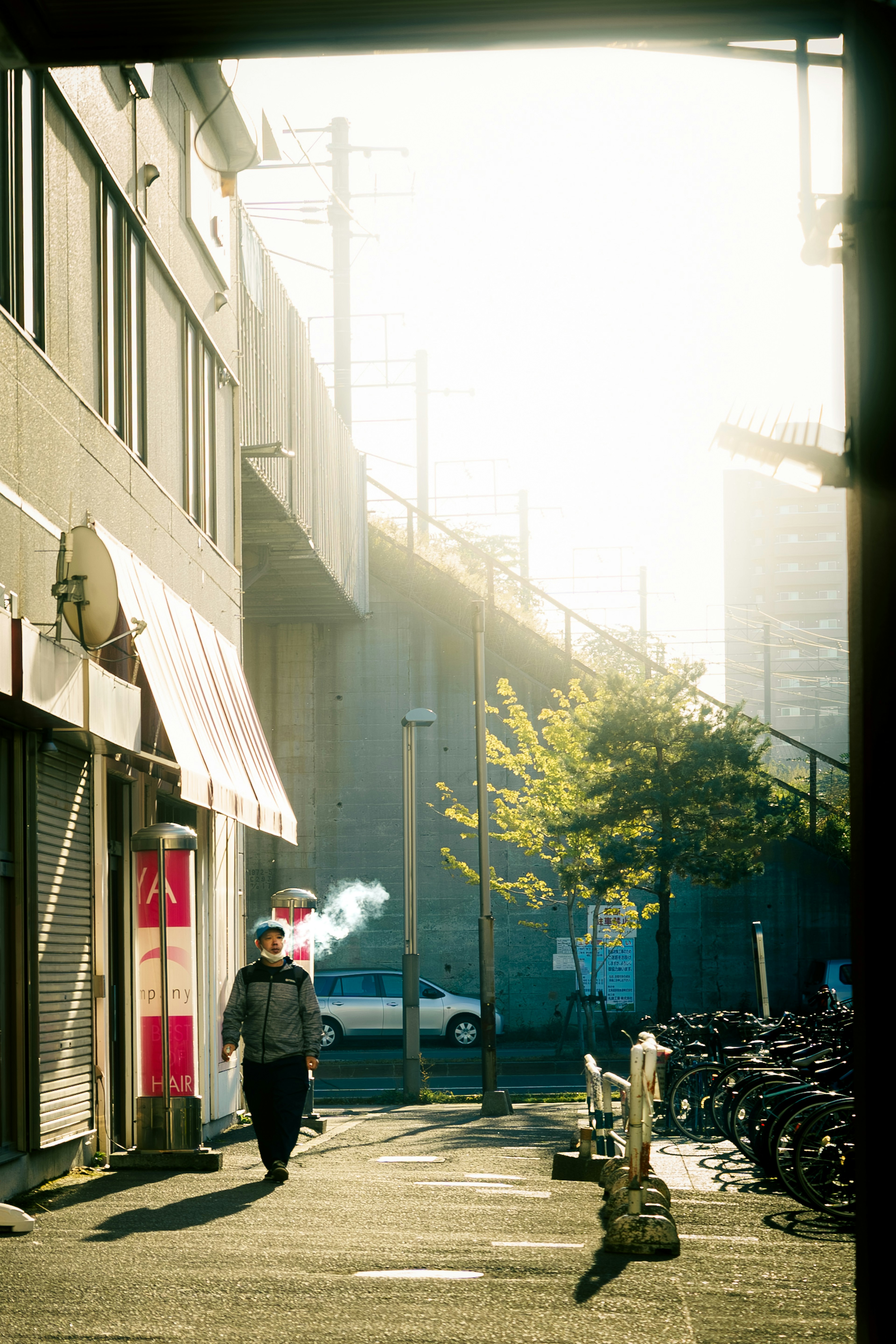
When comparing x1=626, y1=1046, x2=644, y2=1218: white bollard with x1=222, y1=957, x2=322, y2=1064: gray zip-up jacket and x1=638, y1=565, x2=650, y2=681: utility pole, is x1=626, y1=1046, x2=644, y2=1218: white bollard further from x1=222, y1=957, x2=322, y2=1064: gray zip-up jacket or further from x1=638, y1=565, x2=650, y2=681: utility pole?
x1=638, y1=565, x2=650, y2=681: utility pole

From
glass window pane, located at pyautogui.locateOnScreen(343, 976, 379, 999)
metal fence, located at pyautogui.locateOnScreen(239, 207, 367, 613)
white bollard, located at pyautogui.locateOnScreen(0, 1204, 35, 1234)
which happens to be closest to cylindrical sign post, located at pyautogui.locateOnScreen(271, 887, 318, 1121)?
metal fence, located at pyautogui.locateOnScreen(239, 207, 367, 613)

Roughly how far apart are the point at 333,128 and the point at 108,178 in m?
25.7

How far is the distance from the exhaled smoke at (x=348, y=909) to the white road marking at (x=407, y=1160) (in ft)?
57.2

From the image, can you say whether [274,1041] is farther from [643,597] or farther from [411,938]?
[643,597]

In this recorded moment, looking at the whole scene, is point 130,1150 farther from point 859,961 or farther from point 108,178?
point 859,961

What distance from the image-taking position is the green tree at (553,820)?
2494 centimetres

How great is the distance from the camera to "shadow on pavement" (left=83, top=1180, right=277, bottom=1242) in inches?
308

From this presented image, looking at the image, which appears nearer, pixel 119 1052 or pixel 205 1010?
pixel 119 1052

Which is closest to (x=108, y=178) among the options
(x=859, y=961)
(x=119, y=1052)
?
(x=119, y=1052)

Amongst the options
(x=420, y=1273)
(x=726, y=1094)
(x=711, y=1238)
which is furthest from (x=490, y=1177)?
(x=420, y=1273)

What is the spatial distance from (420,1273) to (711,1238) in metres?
2.00

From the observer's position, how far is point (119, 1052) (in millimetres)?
12438

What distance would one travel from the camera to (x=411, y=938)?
20828 millimetres

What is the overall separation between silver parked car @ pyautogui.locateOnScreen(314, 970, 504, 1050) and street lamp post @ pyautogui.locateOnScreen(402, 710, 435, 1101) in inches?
201
